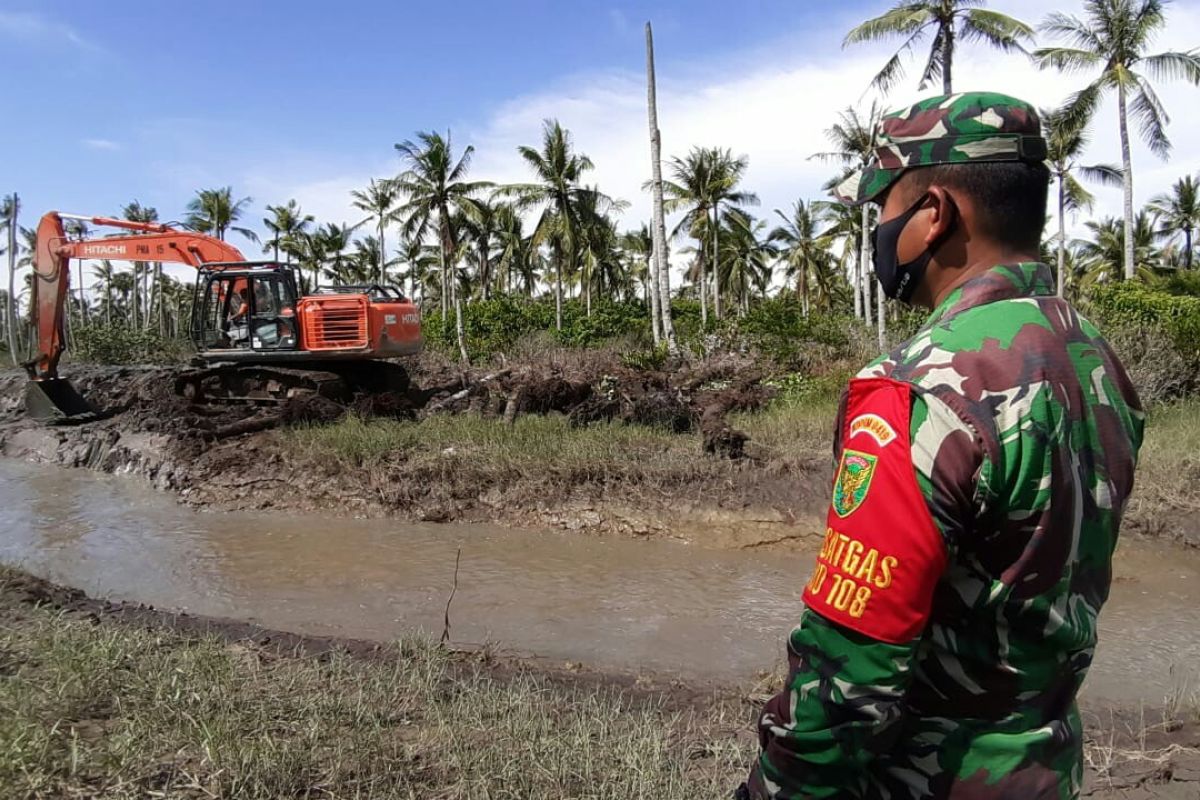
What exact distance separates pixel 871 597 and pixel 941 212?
662 millimetres

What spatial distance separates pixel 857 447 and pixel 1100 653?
6.12m

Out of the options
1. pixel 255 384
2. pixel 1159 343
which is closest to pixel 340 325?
pixel 255 384

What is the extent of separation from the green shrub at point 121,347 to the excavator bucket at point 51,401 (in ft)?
53.3

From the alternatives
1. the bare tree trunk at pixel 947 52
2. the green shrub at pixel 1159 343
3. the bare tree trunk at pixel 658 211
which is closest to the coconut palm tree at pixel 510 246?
the bare tree trunk at pixel 658 211

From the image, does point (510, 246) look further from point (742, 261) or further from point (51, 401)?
point (51, 401)

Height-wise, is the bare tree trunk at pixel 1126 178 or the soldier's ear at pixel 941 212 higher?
the bare tree trunk at pixel 1126 178

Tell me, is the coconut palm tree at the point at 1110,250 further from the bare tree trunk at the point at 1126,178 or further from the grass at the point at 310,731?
the grass at the point at 310,731

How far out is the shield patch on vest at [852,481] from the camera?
115cm

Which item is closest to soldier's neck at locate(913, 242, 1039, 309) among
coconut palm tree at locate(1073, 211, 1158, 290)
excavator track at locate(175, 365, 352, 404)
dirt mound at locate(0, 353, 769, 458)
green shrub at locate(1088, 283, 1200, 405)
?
dirt mound at locate(0, 353, 769, 458)

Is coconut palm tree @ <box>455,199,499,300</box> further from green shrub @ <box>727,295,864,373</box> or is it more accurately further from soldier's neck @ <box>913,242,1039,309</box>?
soldier's neck @ <box>913,242,1039,309</box>

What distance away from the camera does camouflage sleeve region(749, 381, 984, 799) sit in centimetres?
111

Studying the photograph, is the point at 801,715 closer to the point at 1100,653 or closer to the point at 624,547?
the point at 1100,653

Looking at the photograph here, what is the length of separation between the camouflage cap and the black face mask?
71 mm

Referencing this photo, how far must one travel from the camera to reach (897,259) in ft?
4.75
